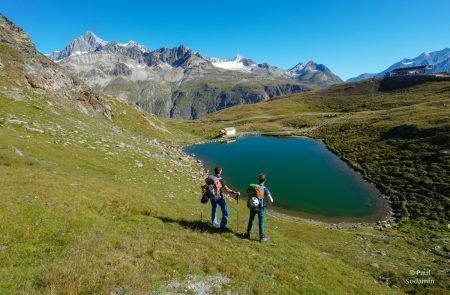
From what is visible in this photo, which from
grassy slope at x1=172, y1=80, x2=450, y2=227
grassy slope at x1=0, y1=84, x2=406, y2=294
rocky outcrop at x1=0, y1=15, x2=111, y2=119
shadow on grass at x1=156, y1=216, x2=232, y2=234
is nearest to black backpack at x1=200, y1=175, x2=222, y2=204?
shadow on grass at x1=156, y1=216, x2=232, y2=234

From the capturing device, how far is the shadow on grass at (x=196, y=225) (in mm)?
22172

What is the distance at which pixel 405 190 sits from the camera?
186ft

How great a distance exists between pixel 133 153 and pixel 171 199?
17936mm

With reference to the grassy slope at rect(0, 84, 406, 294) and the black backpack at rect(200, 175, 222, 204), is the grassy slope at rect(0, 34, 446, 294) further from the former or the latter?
the black backpack at rect(200, 175, 222, 204)

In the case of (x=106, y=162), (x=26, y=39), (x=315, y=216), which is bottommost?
(x=315, y=216)

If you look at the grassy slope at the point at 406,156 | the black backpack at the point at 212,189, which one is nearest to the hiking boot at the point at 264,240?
the black backpack at the point at 212,189

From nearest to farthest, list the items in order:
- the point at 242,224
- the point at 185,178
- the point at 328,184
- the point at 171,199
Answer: the point at 242,224
the point at 171,199
the point at 185,178
the point at 328,184

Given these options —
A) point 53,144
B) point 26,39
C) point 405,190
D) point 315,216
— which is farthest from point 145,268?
point 26,39

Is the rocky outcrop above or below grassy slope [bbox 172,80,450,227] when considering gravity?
above

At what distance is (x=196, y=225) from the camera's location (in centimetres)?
2339

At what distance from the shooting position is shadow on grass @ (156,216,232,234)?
22.2m

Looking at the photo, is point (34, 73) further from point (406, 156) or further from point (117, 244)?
point (406, 156)

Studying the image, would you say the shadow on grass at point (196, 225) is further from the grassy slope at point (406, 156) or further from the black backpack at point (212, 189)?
the grassy slope at point (406, 156)

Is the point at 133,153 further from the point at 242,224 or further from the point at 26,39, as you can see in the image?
the point at 26,39
